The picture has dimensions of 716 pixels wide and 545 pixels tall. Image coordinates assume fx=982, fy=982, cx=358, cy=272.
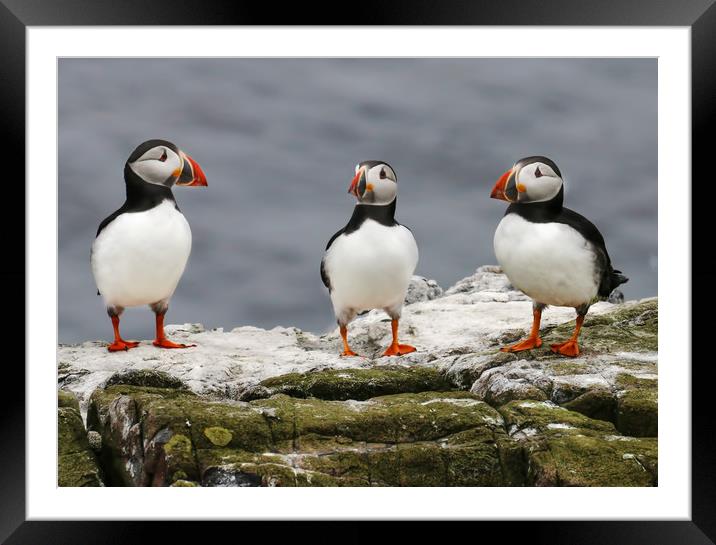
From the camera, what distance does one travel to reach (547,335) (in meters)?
6.30

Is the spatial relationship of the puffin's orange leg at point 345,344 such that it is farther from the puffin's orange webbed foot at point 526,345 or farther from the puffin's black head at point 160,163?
the puffin's black head at point 160,163

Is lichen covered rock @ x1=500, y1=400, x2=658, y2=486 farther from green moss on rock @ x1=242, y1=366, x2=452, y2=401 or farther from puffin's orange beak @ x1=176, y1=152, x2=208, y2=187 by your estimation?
puffin's orange beak @ x1=176, y1=152, x2=208, y2=187

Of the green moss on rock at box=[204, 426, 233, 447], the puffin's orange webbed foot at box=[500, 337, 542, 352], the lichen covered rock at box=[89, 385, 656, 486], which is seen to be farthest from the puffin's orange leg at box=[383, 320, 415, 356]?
the green moss on rock at box=[204, 426, 233, 447]

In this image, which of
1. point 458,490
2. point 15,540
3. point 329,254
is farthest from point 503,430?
point 15,540

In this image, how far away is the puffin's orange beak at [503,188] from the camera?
5.77 m

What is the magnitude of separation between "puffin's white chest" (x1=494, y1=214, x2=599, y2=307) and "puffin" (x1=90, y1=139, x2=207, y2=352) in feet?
6.19

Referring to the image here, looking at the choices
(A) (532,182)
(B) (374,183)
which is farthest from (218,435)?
(A) (532,182)

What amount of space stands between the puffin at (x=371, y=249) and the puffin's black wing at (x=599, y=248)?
937 mm

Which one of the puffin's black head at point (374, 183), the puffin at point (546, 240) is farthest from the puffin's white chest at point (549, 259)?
the puffin's black head at point (374, 183)

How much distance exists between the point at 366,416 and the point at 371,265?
94cm

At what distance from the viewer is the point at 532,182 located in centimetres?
573

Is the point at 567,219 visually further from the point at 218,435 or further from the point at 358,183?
the point at 218,435

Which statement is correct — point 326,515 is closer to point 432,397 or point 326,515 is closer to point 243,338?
point 432,397

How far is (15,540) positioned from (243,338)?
198 centimetres
